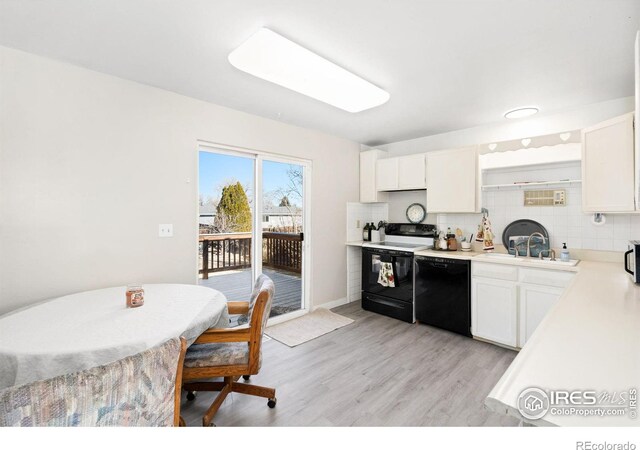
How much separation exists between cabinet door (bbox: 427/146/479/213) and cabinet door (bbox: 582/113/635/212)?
0.94 metres

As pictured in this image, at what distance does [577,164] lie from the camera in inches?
110

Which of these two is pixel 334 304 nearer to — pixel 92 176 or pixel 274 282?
pixel 274 282

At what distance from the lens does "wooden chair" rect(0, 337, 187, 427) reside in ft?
2.31

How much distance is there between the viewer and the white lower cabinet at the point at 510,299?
8.45 feet

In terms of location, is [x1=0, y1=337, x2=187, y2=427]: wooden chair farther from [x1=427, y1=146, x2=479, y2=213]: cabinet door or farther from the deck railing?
[x1=427, y1=146, x2=479, y2=213]: cabinet door

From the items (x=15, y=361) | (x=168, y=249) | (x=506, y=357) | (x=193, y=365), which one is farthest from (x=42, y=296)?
(x=506, y=357)

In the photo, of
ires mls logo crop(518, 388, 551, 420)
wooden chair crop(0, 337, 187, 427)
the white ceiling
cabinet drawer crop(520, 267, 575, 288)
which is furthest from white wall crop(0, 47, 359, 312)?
cabinet drawer crop(520, 267, 575, 288)

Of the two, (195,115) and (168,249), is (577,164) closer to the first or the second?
(195,115)

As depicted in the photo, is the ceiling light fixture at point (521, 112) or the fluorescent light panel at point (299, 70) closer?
the fluorescent light panel at point (299, 70)

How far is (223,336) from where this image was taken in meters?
1.68

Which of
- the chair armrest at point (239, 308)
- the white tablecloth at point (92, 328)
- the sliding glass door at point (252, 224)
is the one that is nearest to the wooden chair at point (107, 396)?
the white tablecloth at point (92, 328)

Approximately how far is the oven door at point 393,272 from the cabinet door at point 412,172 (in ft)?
3.10

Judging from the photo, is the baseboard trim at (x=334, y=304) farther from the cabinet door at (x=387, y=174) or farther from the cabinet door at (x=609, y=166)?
the cabinet door at (x=609, y=166)

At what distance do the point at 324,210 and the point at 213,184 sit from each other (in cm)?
148
